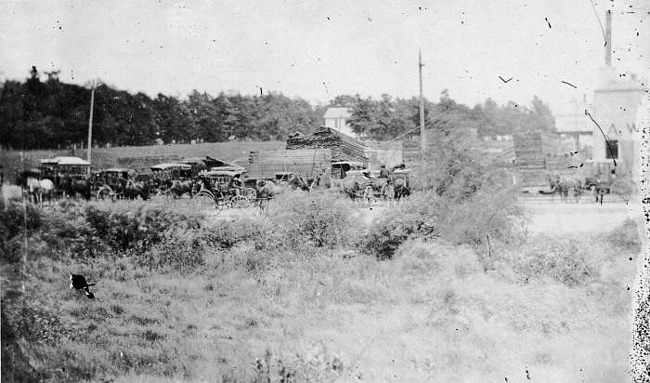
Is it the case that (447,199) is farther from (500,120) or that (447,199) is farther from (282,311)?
(282,311)

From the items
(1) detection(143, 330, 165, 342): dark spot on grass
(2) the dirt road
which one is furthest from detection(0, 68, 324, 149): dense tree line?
(2) the dirt road

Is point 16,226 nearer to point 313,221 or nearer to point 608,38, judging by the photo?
point 313,221

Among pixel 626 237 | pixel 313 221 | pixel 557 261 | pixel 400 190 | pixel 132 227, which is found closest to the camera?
pixel 626 237

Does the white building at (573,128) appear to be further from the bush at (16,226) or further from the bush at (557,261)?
the bush at (16,226)

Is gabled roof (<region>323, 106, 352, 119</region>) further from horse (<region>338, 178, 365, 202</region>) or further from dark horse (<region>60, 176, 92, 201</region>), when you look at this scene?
dark horse (<region>60, 176, 92, 201</region>)

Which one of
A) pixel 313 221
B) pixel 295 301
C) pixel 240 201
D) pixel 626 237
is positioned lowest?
pixel 295 301

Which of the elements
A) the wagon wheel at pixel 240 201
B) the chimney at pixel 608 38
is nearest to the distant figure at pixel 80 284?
the wagon wheel at pixel 240 201

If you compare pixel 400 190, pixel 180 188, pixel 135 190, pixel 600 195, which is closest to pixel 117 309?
pixel 135 190
